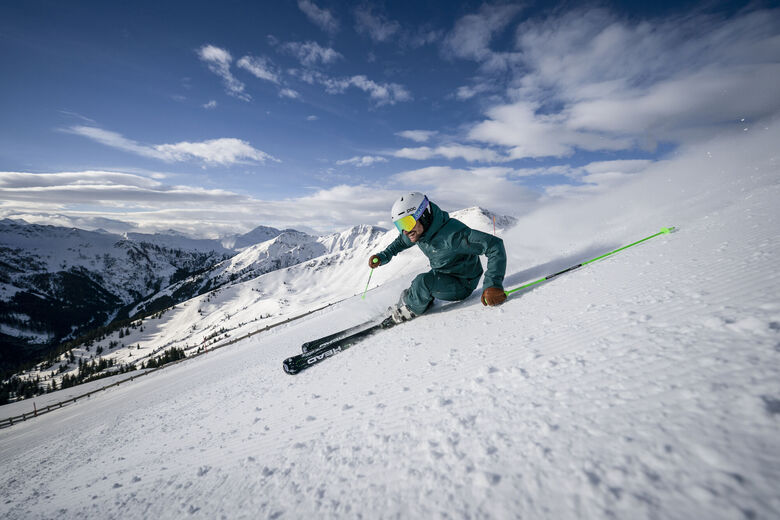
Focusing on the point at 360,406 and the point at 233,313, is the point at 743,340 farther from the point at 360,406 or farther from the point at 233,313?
the point at 233,313

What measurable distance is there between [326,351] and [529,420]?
3.74 metres

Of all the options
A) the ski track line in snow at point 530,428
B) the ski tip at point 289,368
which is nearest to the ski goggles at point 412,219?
the ski track line in snow at point 530,428

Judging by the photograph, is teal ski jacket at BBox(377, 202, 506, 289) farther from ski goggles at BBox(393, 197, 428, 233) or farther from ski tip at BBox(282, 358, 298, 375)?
ski tip at BBox(282, 358, 298, 375)

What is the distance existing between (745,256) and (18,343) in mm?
255221

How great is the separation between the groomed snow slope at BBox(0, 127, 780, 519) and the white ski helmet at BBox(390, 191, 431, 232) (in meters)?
1.66

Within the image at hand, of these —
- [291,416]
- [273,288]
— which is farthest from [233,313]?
[291,416]

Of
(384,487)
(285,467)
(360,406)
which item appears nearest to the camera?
(384,487)

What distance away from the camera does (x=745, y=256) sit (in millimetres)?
2912

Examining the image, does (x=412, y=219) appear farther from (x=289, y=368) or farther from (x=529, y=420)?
(x=529, y=420)

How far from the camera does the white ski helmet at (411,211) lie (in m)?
4.64

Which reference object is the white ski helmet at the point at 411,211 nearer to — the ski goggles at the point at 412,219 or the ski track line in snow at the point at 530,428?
the ski goggles at the point at 412,219

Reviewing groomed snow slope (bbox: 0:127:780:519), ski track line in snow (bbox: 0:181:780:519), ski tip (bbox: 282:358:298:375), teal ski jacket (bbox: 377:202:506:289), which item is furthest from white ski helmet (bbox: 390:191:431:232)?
ski tip (bbox: 282:358:298:375)

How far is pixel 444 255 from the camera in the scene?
4812 millimetres

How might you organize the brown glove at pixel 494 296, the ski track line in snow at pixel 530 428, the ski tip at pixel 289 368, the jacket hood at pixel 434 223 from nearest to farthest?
the ski track line in snow at pixel 530 428
the brown glove at pixel 494 296
the ski tip at pixel 289 368
the jacket hood at pixel 434 223
